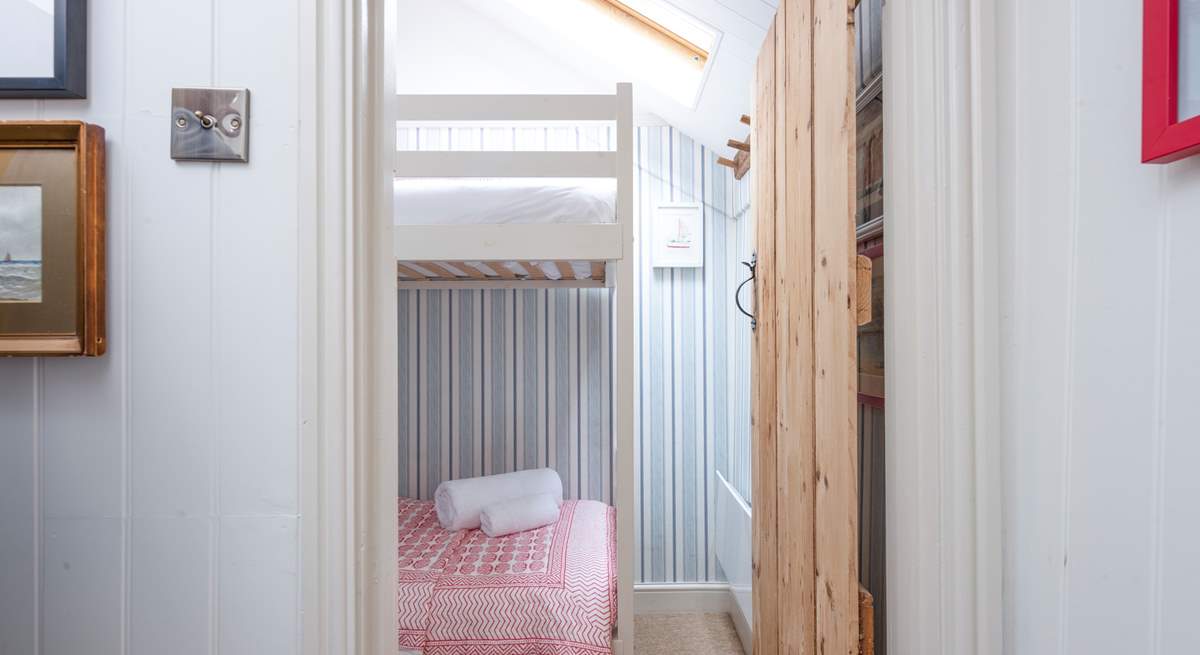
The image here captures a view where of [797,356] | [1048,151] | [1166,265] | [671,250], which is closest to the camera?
[1166,265]

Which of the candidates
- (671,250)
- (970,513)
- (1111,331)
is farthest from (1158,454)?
(671,250)

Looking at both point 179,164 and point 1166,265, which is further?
point 179,164

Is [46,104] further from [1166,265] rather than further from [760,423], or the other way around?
[760,423]

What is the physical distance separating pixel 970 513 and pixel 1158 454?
22 cm

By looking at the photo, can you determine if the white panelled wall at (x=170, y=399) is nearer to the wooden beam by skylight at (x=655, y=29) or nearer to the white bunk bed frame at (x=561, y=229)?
the white bunk bed frame at (x=561, y=229)

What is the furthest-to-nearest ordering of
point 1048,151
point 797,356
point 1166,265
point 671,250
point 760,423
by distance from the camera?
1. point 671,250
2. point 760,423
3. point 797,356
4. point 1048,151
5. point 1166,265

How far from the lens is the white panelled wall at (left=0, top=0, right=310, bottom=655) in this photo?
65 centimetres

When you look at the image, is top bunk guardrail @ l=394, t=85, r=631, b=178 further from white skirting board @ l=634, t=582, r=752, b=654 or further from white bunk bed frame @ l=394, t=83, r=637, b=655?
white skirting board @ l=634, t=582, r=752, b=654

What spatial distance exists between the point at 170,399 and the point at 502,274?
1.98 meters

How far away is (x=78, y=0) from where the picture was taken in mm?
643

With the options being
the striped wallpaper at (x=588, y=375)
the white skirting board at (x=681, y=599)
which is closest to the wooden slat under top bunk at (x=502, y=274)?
the striped wallpaper at (x=588, y=375)

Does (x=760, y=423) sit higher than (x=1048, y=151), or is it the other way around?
A: (x=1048, y=151)

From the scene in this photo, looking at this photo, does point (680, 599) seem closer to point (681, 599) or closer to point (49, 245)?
point (681, 599)

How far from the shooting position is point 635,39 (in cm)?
246
